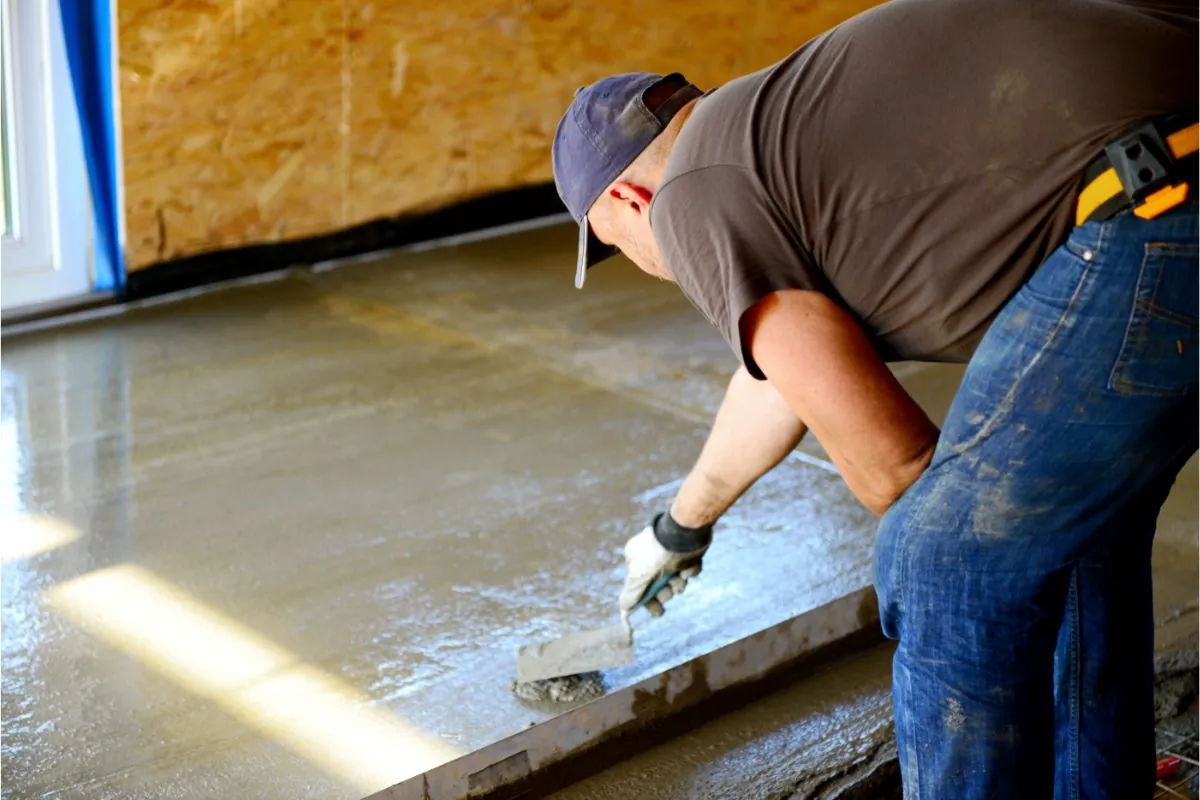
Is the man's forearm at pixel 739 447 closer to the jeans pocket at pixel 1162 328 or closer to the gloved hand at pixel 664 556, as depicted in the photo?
the gloved hand at pixel 664 556

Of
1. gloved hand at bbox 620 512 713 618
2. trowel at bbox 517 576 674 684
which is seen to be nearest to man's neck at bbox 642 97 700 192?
gloved hand at bbox 620 512 713 618

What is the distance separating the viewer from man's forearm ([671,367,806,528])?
1897mm

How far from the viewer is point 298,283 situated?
184 inches

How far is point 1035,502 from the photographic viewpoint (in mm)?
1494

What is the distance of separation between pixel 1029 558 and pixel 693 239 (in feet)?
1.72

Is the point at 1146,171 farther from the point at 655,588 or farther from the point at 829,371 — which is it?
the point at 655,588

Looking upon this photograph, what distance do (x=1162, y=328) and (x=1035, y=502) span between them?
0.23 meters

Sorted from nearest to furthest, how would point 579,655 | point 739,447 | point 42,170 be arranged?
point 739,447
point 579,655
point 42,170

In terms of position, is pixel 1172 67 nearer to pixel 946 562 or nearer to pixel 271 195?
pixel 946 562

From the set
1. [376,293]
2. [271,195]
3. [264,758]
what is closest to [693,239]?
[264,758]

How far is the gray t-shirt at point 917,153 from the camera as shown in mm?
1428

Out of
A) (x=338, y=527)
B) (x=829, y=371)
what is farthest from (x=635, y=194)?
(x=338, y=527)

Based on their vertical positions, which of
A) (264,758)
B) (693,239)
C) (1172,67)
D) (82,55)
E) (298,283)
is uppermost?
(1172,67)

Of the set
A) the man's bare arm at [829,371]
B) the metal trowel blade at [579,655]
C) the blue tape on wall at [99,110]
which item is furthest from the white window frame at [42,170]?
the man's bare arm at [829,371]
